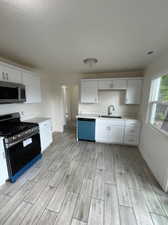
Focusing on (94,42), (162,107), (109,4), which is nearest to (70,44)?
(94,42)

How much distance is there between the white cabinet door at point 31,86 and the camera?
265 centimetres

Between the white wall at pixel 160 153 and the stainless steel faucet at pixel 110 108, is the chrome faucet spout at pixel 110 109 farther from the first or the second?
the white wall at pixel 160 153

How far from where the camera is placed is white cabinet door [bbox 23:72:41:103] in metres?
2.65

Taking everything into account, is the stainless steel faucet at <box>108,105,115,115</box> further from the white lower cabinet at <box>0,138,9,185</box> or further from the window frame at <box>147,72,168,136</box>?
the white lower cabinet at <box>0,138,9,185</box>

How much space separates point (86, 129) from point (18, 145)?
207cm

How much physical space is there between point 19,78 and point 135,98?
3.42m

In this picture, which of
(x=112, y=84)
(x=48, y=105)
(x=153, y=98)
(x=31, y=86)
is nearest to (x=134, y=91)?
(x=112, y=84)

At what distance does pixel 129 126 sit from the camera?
3148mm

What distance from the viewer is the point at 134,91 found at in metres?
3.24

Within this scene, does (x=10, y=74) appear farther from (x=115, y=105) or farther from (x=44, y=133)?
(x=115, y=105)

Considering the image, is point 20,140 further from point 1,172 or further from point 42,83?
point 42,83

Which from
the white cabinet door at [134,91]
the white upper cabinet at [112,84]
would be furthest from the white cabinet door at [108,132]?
the white upper cabinet at [112,84]

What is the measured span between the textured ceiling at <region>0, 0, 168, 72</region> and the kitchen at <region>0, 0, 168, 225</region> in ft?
0.03

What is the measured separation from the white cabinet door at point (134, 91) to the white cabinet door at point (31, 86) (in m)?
2.92
